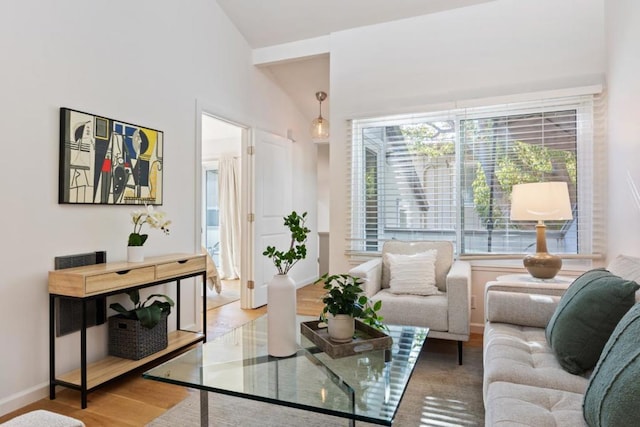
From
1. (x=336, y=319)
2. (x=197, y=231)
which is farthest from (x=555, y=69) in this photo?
(x=197, y=231)

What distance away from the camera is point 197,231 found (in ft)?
11.8

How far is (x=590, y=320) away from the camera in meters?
1.56

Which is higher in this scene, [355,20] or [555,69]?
[355,20]

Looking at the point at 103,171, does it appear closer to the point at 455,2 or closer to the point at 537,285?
the point at 537,285

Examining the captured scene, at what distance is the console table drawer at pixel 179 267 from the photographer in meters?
2.72

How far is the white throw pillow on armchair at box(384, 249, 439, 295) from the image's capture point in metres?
3.03

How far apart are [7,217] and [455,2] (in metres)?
3.76

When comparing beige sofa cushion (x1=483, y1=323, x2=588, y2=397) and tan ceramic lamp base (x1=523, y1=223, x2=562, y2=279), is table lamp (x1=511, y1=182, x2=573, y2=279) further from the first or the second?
beige sofa cushion (x1=483, y1=323, x2=588, y2=397)

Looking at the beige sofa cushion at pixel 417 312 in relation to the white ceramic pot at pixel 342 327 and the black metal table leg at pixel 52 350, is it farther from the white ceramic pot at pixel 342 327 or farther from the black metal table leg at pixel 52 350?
the black metal table leg at pixel 52 350

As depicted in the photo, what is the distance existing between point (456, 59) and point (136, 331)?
11.4 feet

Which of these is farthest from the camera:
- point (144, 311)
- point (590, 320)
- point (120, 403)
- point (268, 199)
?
point (268, 199)

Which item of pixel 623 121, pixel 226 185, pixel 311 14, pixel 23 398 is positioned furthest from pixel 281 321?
pixel 226 185

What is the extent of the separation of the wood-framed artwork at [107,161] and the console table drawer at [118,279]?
559 millimetres

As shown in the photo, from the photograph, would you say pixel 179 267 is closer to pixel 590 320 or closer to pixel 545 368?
pixel 545 368
